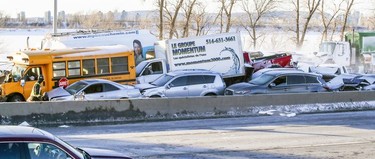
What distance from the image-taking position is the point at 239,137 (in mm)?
15227

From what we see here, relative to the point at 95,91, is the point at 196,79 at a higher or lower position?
higher

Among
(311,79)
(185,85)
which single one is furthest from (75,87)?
(311,79)

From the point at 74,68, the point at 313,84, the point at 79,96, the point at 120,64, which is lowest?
the point at 79,96

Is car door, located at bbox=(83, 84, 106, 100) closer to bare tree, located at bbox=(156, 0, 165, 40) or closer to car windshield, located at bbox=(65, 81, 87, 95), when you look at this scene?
car windshield, located at bbox=(65, 81, 87, 95)

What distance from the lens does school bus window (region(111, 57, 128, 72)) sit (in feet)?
81.7

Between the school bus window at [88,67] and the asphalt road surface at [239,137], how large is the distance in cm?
672

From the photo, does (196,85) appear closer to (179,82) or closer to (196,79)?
(196,79)

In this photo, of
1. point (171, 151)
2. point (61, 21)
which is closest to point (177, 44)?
point (171, 151)

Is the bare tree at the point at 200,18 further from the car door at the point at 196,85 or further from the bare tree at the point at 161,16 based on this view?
the car door at the point at 196,85

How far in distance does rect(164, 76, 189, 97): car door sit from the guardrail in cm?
278

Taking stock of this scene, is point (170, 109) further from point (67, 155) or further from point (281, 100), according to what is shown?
point (67, 155)

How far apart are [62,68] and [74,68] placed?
1.74 ft

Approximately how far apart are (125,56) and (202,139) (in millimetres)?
10919

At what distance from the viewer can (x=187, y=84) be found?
23.1 m
